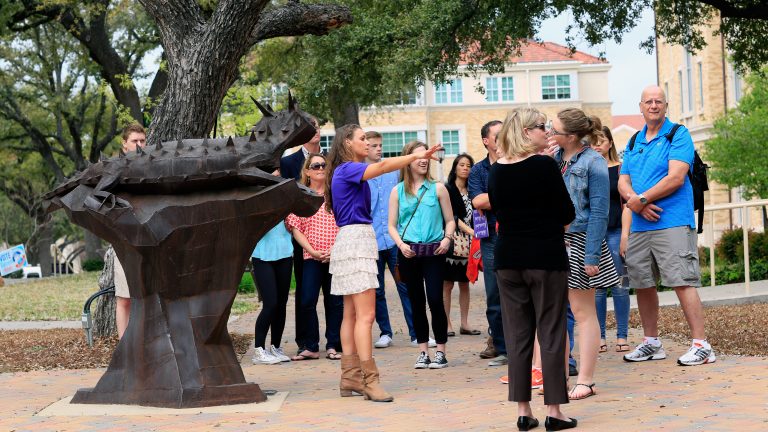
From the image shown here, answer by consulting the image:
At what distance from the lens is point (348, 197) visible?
25.1ft

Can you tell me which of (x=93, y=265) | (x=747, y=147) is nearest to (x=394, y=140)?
(x=93, y=265)

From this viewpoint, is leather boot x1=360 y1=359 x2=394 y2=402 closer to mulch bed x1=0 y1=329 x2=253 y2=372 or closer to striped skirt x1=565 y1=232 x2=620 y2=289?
striped skirt x1=565 y1=232 x2=620 y2=289

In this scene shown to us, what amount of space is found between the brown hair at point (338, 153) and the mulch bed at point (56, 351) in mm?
3237

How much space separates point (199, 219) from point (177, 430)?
155 cm

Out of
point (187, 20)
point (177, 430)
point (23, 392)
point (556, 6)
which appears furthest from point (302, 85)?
point (177, 430)

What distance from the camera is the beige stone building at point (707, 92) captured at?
139 ft

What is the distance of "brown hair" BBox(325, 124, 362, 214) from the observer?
307 inches

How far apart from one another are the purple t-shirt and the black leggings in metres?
2.17

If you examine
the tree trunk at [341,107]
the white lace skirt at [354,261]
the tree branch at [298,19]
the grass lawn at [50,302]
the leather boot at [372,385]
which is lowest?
the grass lawn at [50,302]

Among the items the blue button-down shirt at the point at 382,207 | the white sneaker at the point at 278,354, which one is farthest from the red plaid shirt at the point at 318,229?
the white sneaker at the point at 278,354

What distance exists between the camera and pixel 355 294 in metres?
7.61

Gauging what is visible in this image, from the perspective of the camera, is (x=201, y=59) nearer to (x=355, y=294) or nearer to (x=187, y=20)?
(x=187, y=20)

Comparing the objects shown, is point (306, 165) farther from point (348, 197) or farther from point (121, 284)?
point (348, 197)

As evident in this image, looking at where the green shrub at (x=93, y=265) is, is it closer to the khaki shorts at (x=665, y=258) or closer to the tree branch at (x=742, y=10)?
the tree branch at (x=742, y=10)
